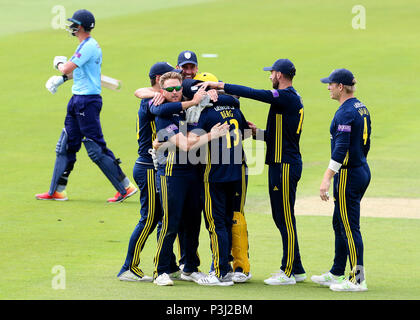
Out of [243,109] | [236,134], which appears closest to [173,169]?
[236,134]

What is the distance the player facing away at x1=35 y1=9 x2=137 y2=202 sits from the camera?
520 inches

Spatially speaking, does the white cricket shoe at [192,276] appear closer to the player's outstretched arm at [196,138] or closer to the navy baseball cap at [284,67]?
the player's outstretched arm at [196,138]

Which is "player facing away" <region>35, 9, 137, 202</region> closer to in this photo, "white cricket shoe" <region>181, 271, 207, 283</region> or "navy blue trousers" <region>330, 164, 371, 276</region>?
"white cricket shoe" <region>181, 271, 207, 283</region>

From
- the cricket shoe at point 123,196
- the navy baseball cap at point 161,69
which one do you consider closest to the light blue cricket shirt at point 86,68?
the cricket shoe at point 123,196

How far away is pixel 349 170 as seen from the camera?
29.3 feet

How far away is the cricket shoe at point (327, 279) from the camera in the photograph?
361 inches

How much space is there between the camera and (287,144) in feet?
31.0

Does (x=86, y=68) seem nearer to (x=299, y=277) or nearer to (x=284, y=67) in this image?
(x=284, y=67)

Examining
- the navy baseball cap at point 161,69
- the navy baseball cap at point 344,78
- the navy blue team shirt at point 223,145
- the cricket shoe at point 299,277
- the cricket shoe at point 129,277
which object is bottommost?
the cricket shoe at point 299,277

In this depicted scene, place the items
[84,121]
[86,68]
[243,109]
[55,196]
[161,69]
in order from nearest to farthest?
[161,69], [84,121], [86,68], [55,196], [243,109]

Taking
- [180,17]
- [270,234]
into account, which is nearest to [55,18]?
[180,17]

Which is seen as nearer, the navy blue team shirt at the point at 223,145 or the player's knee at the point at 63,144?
the navy blue team shirt at the point at 223,145

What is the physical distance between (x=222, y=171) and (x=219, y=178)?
0.08 metres

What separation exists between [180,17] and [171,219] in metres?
28.6
